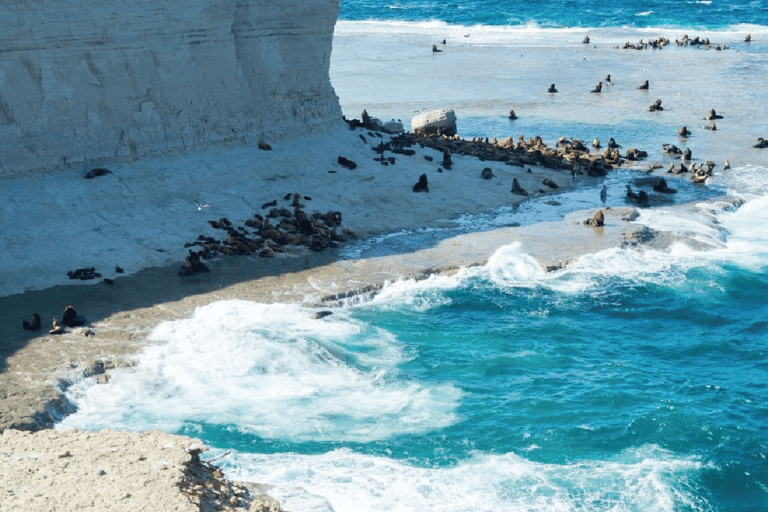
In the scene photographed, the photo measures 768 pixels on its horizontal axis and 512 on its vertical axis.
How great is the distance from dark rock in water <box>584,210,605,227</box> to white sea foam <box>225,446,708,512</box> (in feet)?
33.7

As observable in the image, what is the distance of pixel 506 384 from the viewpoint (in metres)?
15.5

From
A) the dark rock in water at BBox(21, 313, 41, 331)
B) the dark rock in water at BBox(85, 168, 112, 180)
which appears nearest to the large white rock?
the dark rock in water at BBox(85, 168, 112, 180)

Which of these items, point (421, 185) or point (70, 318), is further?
point (421, 185)

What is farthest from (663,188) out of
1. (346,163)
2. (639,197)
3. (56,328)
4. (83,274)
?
(56,328)

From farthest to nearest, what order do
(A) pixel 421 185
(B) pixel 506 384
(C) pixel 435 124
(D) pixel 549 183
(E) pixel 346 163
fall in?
1. (C) pixel 435 124
2. (D) pixel 549 183
3. (E) pixel 346 163
4. (A) pixel 421 185
5. (B) pixel 506 384

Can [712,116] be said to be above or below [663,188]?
above

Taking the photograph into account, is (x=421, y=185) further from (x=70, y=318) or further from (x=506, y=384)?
(x=70, y=318)

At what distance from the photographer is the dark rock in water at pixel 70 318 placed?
648 inches

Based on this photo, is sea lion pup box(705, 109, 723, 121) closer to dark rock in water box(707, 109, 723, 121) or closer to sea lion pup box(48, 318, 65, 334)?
dark rock in water box(707, 109, 723, 121)

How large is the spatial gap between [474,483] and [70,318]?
26.6 feet

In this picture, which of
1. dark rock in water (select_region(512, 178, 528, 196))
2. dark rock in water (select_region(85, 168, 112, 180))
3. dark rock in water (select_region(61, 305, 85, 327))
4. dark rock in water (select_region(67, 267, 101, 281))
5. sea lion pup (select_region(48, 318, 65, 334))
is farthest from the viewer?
dark rock in water (select_region(512, 178, 528, 196))

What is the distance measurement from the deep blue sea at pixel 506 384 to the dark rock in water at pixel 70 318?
5.11 feet

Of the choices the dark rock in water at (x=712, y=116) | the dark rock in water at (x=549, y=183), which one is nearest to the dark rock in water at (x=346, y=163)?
the dark rock in water at (x=549, y=183)

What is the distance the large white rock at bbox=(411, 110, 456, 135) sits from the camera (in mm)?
32562
